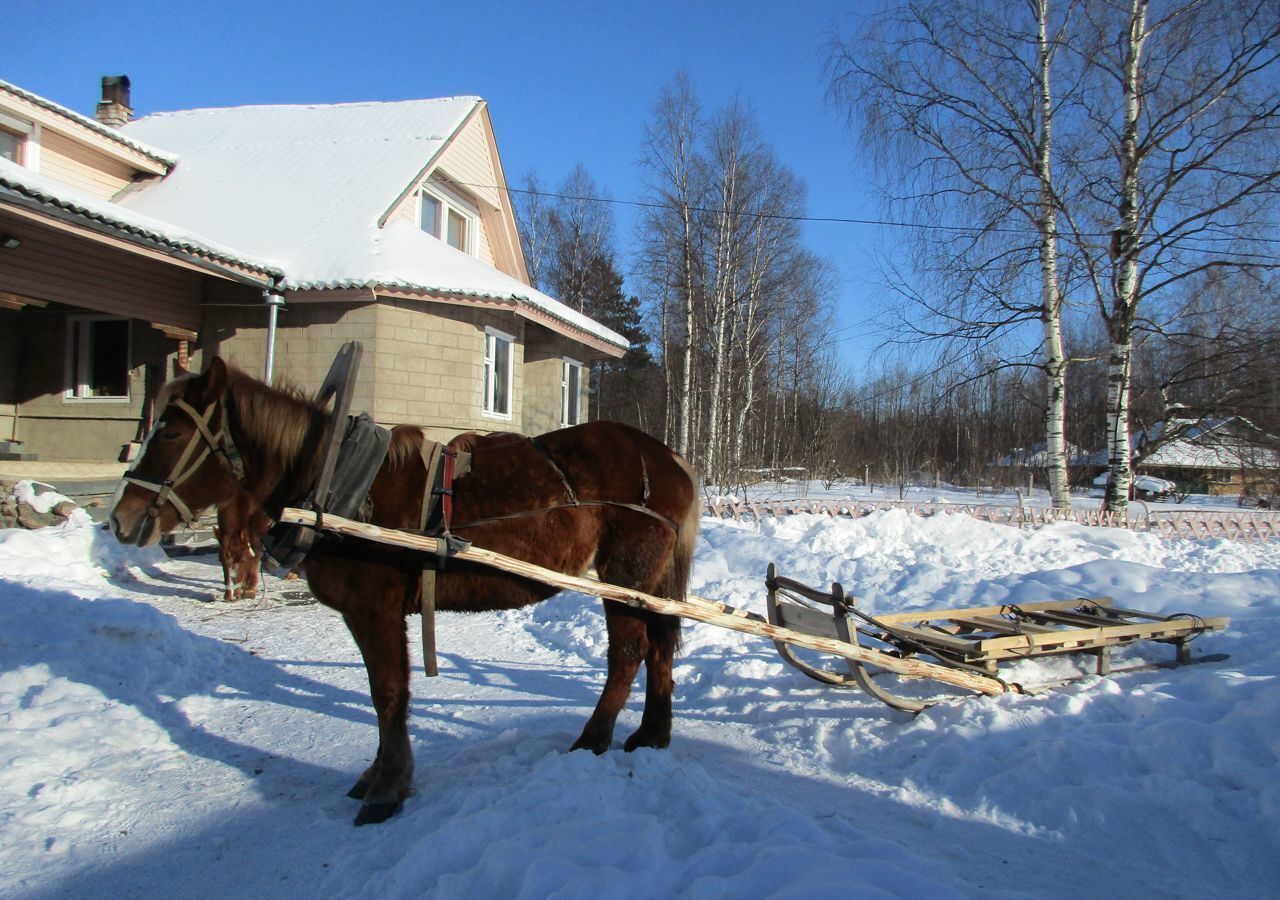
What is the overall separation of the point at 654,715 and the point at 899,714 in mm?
1463

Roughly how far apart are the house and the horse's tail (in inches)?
312

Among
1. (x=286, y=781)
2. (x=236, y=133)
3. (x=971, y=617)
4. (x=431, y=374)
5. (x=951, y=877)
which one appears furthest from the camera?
(x=236, y=133)

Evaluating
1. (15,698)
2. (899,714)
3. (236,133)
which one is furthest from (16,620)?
A: (236,133)

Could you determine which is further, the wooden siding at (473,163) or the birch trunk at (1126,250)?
the wooden siding at (473,163)

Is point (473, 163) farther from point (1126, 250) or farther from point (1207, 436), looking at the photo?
point (1207, 436)

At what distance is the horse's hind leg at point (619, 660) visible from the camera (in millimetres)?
3498

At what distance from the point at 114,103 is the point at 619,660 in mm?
19131

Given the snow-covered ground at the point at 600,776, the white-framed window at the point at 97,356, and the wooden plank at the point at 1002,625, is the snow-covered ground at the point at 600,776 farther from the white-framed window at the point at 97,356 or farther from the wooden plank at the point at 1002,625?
the white-framed window at the point at 97,356

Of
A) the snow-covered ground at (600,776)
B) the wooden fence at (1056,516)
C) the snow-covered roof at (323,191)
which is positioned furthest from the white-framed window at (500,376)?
the snow-covered ground at (600,776)

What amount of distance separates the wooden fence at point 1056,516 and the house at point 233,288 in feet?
15.2

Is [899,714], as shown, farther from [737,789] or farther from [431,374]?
[431,374]

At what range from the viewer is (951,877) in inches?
89.7

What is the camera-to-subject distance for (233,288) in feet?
36.7

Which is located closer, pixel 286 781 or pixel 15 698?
pixel 286 781
